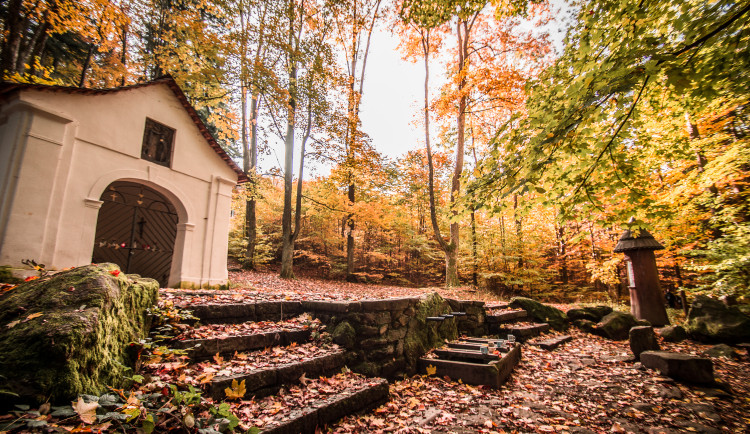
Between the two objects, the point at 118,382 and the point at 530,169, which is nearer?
the point at 118,382

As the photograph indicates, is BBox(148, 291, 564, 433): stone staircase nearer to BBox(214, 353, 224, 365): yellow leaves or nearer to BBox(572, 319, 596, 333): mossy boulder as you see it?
BBox(214, 353, 224, 365): yellow leaves

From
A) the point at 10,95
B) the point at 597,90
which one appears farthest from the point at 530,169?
the point at 10,95

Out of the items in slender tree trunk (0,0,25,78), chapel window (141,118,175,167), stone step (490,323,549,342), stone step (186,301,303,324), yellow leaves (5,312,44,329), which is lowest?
stone step (490,323,549,342)

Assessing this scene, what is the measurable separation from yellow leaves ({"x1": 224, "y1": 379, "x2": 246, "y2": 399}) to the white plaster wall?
16.4ft

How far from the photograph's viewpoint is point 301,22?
13.1 m

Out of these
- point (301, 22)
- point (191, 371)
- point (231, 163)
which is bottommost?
point (191, 371)

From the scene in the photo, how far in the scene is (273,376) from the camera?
3.02 metres

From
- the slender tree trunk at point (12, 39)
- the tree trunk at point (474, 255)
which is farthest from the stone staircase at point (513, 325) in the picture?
the slender tree trunk at point (12, 39)

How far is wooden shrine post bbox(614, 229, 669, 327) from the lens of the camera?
7949mm

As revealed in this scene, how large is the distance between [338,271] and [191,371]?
1337 centimetres

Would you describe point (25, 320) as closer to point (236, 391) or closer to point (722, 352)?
point (236, 391)

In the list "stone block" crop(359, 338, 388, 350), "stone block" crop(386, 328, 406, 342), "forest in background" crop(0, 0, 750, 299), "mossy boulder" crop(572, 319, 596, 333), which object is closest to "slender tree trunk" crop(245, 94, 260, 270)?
"forest in background" crop(0, 0, 750, 299)

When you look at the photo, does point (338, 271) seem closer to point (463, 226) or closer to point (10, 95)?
point (463, 226)

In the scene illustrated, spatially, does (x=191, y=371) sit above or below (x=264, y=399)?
above
